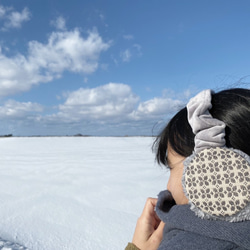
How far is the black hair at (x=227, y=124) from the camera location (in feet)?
2.52

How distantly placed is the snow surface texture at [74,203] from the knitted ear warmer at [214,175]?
5.86 ft

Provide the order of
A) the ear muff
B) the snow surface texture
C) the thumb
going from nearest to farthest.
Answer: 1. the ear muff
2. the thumb
3. the snow surface texture

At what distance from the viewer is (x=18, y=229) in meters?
2.56

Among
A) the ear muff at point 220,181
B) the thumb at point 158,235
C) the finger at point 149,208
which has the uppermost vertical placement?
the ear muff at point 220,181

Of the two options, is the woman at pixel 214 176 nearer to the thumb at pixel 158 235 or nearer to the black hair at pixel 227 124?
the black hair at pixel 227 124

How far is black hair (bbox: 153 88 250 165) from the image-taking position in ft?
2.52

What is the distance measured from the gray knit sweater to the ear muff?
3cm

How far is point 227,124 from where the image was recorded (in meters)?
0.77

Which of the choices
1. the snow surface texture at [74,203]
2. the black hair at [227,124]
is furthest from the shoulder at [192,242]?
the snow surface texture at [74,203]

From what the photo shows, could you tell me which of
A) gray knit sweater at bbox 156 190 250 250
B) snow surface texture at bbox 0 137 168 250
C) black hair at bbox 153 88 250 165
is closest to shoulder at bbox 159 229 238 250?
gray knit sweater at bbox 156 190 250 250

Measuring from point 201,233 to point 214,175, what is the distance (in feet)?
0.63

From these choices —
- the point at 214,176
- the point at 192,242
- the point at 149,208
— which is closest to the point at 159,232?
the point at 149,208

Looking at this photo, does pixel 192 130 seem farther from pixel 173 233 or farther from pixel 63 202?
pixel 63 202

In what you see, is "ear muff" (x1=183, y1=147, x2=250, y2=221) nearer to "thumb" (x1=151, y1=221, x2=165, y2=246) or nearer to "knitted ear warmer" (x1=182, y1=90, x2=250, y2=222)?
"knitted ear warmer" (x1=182, y1=90, x2=250, y2=222)
